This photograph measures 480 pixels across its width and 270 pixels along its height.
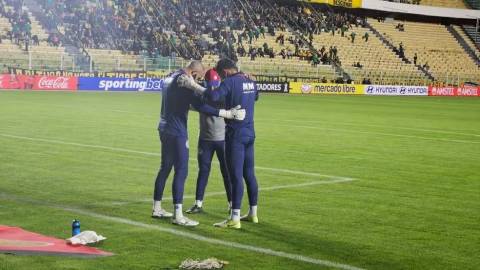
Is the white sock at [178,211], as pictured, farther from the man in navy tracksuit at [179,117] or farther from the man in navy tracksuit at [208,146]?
the man in navy tracksuit at [208,146]

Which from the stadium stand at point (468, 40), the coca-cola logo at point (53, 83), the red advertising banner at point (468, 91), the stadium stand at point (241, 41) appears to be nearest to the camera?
the coca-cola logo at point (53, 83)

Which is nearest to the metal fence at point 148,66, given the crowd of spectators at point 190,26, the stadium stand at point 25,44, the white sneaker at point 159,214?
the stadium stand at point 25,44

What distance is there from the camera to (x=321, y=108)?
37156 millimetres

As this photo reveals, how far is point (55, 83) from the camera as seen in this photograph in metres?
43.0

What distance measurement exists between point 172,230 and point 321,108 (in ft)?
92.9

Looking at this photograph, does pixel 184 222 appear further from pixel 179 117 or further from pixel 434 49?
pixel 434 49

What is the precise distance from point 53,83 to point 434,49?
4269cm

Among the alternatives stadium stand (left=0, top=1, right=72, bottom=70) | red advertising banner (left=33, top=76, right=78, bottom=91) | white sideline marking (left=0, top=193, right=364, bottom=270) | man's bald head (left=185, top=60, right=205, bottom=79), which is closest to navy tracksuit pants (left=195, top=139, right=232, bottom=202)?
man's bald head (left=185, top=60, right=205, bottom=79)

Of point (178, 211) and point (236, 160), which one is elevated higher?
point (236, 160)

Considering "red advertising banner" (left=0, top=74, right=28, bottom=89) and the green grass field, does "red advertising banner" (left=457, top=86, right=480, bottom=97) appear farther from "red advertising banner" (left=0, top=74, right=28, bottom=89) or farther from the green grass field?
the green grass field

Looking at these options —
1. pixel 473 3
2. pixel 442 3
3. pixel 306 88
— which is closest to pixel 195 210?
pixel 306 88

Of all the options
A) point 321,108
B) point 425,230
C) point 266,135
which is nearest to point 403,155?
point 266,135

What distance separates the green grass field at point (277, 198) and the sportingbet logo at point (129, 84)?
69.7 ft

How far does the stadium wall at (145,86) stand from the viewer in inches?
1633
